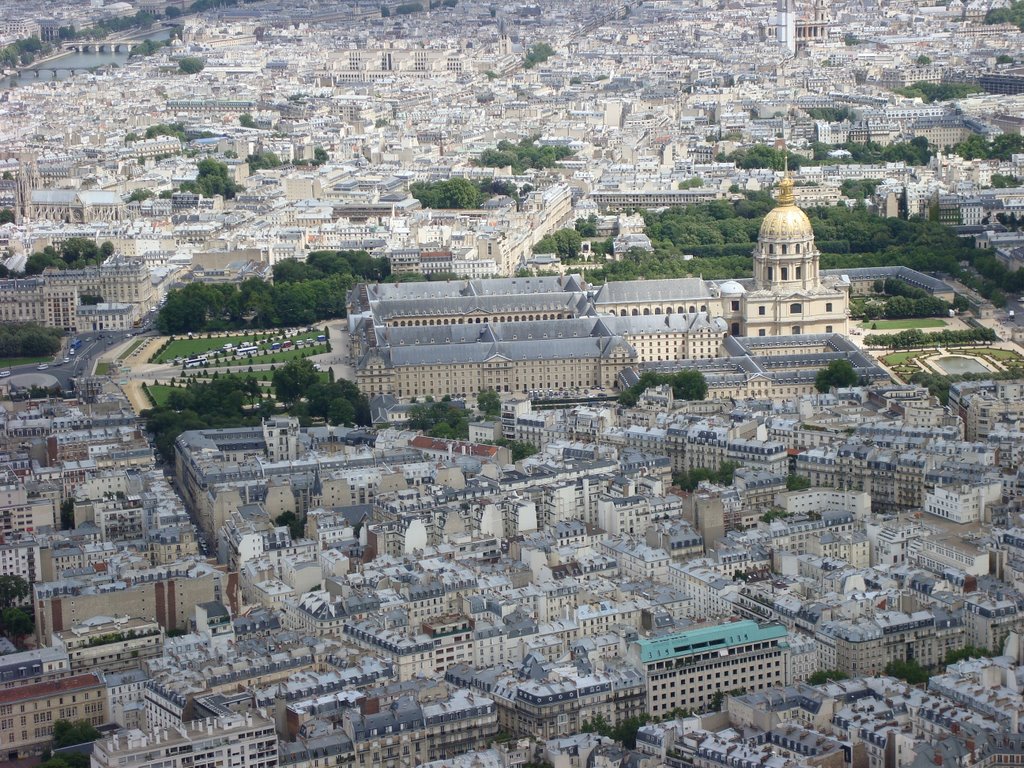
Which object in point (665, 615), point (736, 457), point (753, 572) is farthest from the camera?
point (736, 457)

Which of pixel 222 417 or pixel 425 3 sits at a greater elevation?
pixel 425 3

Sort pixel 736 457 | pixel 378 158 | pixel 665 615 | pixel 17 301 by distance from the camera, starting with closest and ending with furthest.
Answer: pixel 665 615, pixel 736 457, pixel 17 301, pixel 378 158

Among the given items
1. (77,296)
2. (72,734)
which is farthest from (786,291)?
(72,734)

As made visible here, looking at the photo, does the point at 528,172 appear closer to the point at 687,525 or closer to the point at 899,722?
the point at 687,525

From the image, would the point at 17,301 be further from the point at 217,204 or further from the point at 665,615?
the point at 665,615

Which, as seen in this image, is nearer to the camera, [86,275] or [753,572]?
[753,572]

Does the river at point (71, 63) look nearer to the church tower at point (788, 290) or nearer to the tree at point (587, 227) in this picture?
the tree at point (587, 227)

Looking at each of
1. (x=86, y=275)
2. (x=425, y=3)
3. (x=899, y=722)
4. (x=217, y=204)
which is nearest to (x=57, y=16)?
(x=425, y=3)

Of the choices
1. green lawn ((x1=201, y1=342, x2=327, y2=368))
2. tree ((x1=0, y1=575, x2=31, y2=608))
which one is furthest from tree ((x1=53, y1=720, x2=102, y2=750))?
green lawn ((x1=201, y1=342, x2=327, y2=368))
